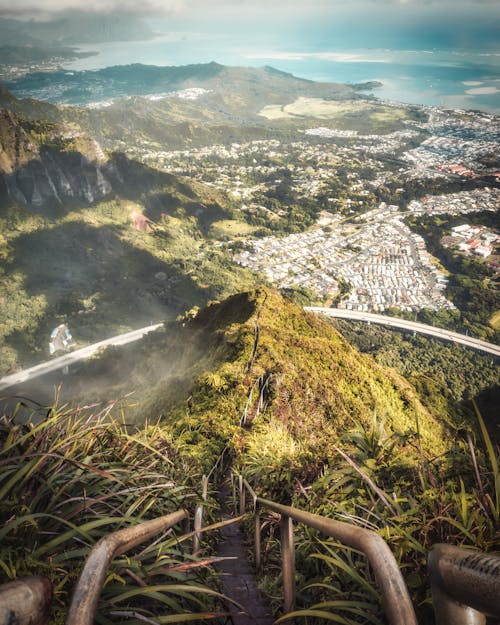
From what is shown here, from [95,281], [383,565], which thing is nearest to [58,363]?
[95,281]

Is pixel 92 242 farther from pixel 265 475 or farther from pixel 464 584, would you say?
pixel 464 584

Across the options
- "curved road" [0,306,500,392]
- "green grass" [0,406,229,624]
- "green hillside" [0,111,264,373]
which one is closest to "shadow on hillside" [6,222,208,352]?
"green hillside" [0,111,264,373]

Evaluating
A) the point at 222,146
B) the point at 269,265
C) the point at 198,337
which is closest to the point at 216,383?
the point at 198,337

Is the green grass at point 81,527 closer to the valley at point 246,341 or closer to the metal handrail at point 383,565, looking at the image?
the valley at point 246,341

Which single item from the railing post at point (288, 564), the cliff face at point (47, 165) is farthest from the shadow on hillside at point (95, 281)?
the railing post at point (288, 564)

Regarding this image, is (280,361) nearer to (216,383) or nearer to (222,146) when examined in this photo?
(216,383)
